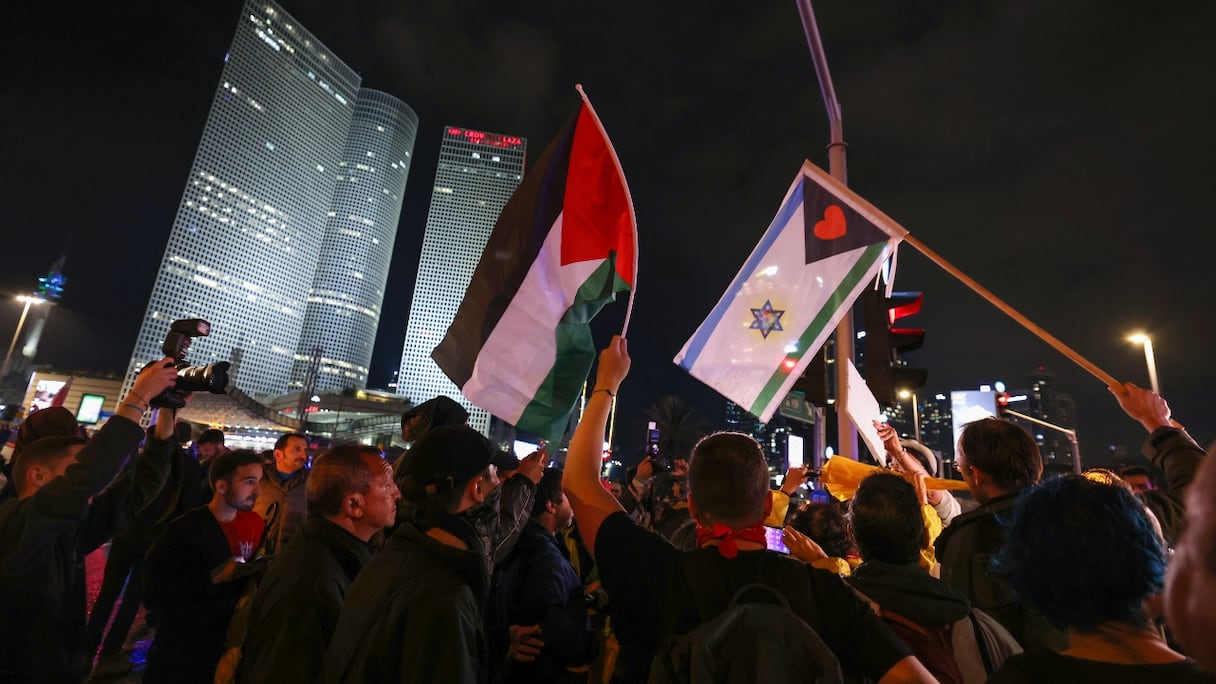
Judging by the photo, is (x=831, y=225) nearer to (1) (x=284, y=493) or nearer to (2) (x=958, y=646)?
(2) (x=958, y=646)

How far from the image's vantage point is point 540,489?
4.04 m

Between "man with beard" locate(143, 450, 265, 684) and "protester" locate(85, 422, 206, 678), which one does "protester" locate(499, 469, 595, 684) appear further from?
"protester" locate(85, 422, 206, 678)

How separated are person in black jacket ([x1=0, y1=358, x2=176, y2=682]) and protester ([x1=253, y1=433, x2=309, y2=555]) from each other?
1.05 metres

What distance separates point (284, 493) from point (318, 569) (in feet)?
10.1

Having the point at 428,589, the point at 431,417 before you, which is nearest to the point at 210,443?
the point at 431,417

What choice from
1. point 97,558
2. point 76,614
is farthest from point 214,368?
point 97,558

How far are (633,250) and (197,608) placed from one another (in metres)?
3.74

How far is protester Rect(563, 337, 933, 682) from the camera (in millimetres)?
1691

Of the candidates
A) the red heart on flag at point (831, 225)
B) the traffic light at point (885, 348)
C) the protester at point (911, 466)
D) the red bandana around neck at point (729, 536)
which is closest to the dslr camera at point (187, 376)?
the red bandana around neck at point (729, 536)

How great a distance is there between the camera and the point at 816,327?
18.9 ft

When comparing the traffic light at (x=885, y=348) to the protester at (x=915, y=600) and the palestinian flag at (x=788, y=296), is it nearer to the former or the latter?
the palestinian flag at (x=788, y=296)

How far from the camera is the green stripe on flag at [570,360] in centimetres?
408

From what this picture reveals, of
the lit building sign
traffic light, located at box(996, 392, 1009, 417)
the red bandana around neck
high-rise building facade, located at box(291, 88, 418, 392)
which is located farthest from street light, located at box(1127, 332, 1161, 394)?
the lit building sign

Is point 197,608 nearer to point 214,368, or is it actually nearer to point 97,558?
point 214,368
